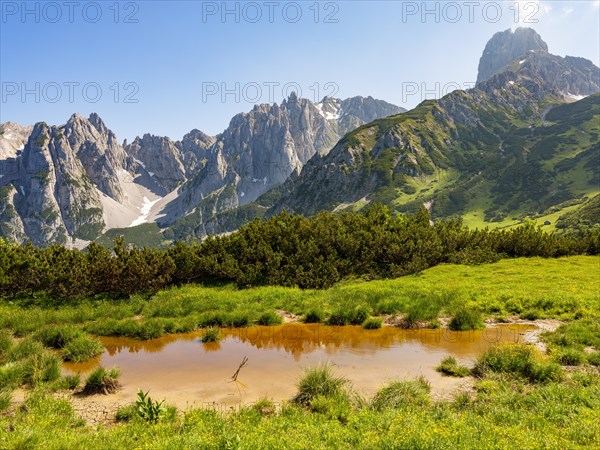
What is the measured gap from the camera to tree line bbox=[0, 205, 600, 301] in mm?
24141

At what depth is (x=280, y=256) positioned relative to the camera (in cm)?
2886

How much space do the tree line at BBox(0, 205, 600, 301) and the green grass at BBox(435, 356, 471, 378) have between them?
1424 centimetres

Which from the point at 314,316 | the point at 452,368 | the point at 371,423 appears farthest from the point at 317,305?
the point at 371,423

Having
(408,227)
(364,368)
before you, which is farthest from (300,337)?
(408,227)

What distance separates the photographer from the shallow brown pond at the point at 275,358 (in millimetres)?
12445

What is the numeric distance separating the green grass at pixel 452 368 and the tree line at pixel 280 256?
14.2 metres

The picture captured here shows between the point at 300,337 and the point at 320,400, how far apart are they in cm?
764

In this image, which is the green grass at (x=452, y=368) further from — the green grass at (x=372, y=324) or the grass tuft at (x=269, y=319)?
the grass tuft at (x=269, y=319)

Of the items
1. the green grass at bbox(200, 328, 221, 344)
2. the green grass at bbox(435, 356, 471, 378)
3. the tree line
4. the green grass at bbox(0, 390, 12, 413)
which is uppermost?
the tree line

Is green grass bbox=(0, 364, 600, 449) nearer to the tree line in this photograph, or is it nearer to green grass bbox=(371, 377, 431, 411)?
green grass bbox=(371, 377, 431, 411)

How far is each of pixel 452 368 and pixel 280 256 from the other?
17377 millimetres

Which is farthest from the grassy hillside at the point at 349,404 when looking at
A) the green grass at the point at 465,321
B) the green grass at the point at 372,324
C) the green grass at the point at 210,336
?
the green grass at the point at 210,336

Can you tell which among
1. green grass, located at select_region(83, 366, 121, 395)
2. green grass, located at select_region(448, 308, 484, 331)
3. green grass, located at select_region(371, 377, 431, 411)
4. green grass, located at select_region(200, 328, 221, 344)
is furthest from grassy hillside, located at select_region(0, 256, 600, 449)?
green grass, located at select_region(200, 328, 221, 344)

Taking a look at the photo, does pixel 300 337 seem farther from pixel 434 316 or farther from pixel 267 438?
pixel 267 438
